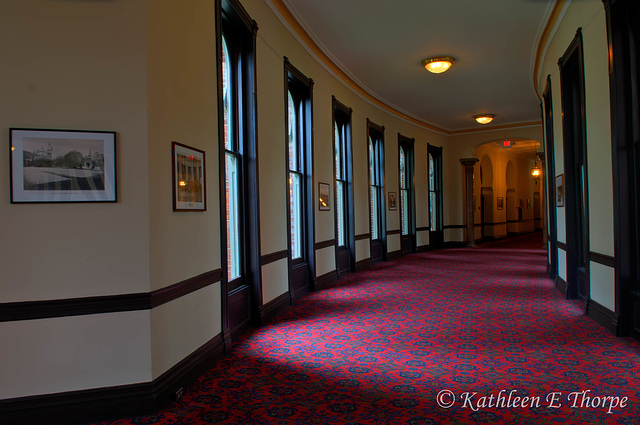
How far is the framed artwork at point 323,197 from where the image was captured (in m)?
8.66

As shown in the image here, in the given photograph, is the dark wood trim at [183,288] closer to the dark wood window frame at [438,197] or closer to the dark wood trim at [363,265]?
the dark wood trim at [363,265]

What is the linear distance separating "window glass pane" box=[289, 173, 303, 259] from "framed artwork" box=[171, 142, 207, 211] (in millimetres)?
3507

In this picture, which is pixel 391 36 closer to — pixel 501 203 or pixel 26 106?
pixel 26 106

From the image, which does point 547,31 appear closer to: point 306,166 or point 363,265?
point 306,166

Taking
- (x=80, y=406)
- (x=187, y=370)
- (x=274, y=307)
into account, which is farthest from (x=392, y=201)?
(x=80, y=406)

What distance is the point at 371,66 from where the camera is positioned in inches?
391

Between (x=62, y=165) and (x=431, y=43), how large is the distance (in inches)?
279

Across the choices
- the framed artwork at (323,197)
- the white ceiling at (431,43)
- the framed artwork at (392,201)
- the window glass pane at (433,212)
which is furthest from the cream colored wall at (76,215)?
the window glass pane at (433,212)

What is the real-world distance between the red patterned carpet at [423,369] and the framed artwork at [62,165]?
155 centimetres

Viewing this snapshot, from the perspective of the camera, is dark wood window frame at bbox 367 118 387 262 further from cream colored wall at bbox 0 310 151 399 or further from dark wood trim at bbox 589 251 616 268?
cream colored wall at bbox 0 310 151 399

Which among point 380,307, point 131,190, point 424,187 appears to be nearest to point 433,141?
point 424,187

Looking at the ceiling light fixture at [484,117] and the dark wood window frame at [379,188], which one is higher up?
the ceiling light fixture at [484,117]

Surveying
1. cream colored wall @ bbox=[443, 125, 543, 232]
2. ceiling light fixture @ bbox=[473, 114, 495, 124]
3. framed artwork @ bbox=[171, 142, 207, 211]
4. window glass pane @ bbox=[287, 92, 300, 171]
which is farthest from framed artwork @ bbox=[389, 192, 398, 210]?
framed artwork @ bbox=[171, 142, 207, 211]

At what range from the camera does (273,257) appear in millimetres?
6516
